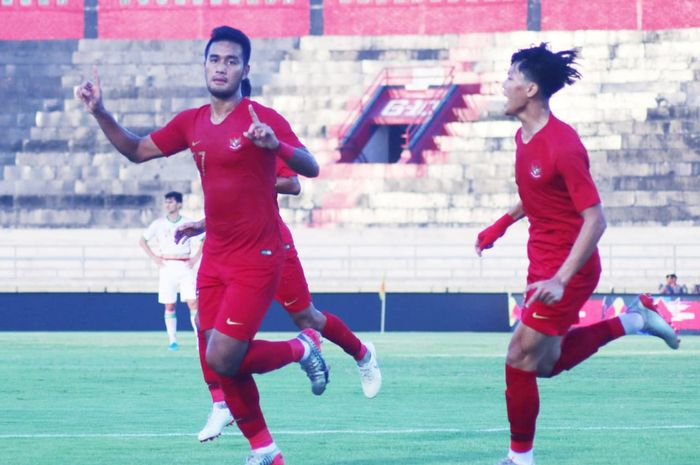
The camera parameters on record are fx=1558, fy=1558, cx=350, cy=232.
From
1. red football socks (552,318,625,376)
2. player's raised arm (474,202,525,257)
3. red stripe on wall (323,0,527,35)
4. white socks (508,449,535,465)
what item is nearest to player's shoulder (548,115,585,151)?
player's raised arm (474,202,525,257)

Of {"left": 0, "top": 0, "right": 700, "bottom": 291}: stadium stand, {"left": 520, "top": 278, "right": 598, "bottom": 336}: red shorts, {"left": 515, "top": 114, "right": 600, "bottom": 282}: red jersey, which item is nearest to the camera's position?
{"left": 515, "top": 114, "right": 600, "bottom": 282}: red jersey

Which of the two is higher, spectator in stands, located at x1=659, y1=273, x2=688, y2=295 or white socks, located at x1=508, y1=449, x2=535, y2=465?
white socks, located at x1=508, y1=449, x2=535, y2=465

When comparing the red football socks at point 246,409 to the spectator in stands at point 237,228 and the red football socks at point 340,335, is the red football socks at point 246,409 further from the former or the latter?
the red football socks at point 340,335

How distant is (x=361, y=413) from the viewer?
11.4 meters

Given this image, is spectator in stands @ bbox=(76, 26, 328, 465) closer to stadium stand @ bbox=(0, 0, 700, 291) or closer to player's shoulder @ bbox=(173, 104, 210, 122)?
player's shoulder @ bbox=(173, 104, 210, 122)

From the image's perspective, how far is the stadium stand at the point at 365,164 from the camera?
3244 centimetres

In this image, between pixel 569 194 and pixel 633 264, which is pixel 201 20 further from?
pixel 569 194

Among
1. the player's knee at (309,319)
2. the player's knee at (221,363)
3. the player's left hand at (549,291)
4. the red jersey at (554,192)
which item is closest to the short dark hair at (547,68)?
the red jersey at (554,192)

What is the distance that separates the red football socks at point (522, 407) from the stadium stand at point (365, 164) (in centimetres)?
2186

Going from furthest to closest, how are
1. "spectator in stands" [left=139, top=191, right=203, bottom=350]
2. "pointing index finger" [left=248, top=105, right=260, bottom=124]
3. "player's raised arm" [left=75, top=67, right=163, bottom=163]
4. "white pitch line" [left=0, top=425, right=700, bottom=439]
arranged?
"spectator in stands" [left=139, top=191, right=203, bottom=350], "white pitch line" [left=0, top=425, right=700, bottom=439], "player's raised arm" [left=75, top=67, right=163, bottom=163], "pointing index finger" [left=248, top=105, right=260, bottom=124]

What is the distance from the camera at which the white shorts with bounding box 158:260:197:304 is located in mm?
21703

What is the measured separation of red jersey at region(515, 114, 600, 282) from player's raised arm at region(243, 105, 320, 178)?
108cm

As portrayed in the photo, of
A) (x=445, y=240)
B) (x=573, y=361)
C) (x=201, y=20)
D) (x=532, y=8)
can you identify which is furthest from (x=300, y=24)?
(x=573, y=361)

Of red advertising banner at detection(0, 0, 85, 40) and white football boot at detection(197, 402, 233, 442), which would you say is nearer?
white football boot at detection(197, 402, 233, 442)
